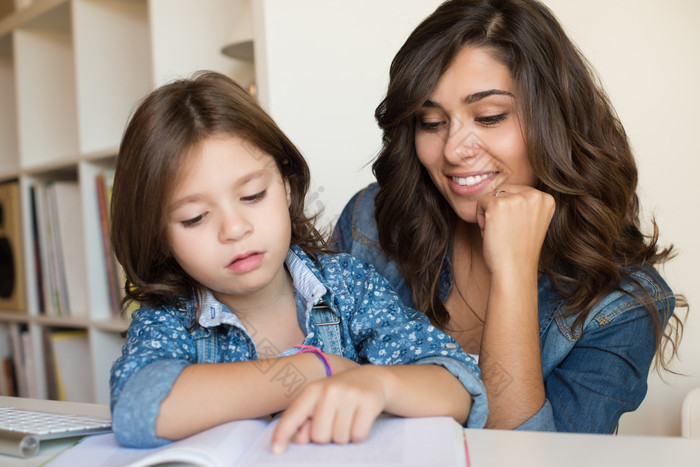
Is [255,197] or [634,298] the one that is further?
[634,298]

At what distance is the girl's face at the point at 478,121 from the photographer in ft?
3.86

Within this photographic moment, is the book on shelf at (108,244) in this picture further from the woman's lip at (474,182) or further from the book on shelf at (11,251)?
the woman's lip at (474,182)

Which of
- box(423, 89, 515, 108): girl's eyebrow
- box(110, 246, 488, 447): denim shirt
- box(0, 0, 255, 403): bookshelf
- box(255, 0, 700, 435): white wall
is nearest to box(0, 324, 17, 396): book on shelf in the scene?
box(0, 0, 255, 403): bookshelf

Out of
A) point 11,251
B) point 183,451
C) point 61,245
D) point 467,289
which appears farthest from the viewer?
point 11,251

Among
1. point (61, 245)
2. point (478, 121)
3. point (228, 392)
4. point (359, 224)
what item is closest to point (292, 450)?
point (228, 392)

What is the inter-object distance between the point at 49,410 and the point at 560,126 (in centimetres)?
95

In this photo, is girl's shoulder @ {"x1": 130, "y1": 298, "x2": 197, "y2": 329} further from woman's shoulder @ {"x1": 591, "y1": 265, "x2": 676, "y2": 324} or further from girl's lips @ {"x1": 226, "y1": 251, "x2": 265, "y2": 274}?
woman's shoulder @ {"x1": 591, "y1": 265, "x2": 676, "y2": 324}

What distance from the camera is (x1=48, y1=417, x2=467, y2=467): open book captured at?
0.60 m

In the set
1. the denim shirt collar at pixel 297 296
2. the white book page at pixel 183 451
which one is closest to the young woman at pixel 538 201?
the denim shirt collar at pixel 297 296

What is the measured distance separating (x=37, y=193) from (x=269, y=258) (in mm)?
1850

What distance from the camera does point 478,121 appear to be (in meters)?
1.19

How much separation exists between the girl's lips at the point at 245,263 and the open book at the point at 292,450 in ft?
0.89

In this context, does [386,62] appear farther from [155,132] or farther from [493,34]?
[155,132]

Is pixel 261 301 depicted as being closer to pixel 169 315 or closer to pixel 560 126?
pixel 169 315
